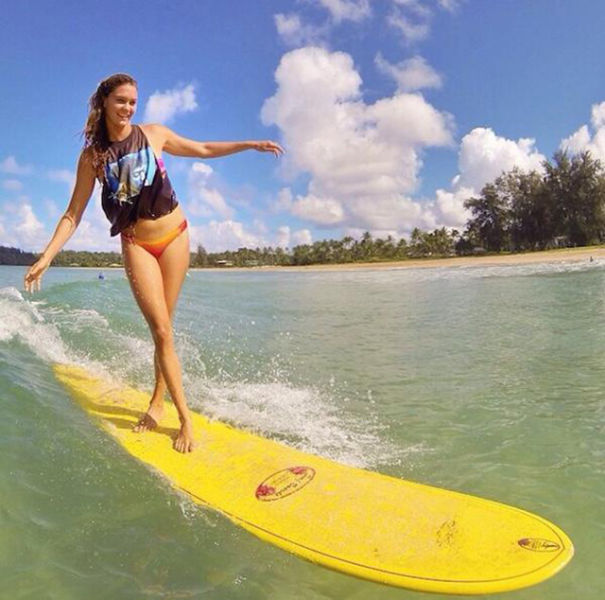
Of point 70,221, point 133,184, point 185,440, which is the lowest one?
point 185,440

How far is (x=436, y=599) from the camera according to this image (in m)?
2.24

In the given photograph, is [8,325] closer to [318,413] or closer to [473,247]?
[318,413]

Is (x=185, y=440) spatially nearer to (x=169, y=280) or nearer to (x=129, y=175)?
(x=169, y=280)

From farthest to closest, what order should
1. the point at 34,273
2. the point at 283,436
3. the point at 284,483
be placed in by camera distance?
the point at 283,436, the point at 34,273, the point at 284,483

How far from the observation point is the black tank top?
3.42 meters

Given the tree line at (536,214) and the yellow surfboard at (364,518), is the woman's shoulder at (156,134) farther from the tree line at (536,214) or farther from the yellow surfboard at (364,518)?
the tree line at (536,214)

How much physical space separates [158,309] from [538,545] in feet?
8.61

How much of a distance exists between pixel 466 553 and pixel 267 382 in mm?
3907

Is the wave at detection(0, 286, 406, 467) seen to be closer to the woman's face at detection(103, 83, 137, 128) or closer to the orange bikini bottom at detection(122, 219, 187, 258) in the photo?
the orange bikini bottom at detection(122, 219, 187, 258)

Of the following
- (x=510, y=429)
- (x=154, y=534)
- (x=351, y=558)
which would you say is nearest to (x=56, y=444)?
(x=154, y=534)

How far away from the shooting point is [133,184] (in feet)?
11.3

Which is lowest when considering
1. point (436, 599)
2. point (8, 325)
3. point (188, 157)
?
point (436, 599)

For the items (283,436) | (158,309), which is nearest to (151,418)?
(158,309)

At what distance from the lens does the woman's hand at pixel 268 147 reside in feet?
12.7
